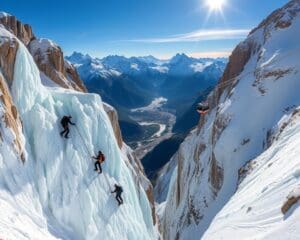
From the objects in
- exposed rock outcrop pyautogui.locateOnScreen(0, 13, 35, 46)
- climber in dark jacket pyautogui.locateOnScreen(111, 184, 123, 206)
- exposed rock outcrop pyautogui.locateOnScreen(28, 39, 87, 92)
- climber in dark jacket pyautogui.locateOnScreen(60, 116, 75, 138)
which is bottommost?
climber in dark jacket pyautogui.locateOnScreen(111, 184, 123, 206)

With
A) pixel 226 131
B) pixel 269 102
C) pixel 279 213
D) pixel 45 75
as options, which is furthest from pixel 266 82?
pixel 279 213

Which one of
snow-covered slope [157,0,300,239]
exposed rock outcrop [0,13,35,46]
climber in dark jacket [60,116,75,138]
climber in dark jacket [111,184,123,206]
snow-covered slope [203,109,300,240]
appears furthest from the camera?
snow-covered slope [157,0,300,239]

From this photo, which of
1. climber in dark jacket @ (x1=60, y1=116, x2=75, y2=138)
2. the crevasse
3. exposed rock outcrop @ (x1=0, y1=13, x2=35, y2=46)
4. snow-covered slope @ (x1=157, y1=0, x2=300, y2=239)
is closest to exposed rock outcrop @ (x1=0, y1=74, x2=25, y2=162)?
the crevasse

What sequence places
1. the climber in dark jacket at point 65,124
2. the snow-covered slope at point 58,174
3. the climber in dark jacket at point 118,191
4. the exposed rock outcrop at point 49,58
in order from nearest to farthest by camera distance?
the snow-covered slope at point 58,174 → the climber in dark jacket at point 65,124 → the climber in dark jacket at point 118,191 → the exposed rock outcrop at point 49,58

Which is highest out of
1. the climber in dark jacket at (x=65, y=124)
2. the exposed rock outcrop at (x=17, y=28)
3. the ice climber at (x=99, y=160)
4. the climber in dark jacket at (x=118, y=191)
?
the exposed rock outcrop at (x=17, y=28)

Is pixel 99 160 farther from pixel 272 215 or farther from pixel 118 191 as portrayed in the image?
pixel 272 215

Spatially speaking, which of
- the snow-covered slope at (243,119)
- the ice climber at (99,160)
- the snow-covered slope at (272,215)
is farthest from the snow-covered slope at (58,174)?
the snow-covered slope at (243,119)

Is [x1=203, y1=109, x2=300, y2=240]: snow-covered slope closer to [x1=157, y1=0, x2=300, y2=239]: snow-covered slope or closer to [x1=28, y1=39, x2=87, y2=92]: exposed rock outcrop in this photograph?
[x1=157, y1=0, x2=300, y2=239]: snow-covered slope

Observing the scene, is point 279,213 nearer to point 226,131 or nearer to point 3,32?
point 3,32

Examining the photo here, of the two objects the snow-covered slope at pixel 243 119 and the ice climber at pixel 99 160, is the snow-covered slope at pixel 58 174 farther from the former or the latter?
the snow-covered slope at pixel 243 119

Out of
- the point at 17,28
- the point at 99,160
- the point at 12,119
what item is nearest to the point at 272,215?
the point at 99,160

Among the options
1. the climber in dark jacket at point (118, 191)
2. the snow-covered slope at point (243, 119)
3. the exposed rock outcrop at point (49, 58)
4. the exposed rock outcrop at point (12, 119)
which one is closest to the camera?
the exposed rock outcrop at point (12, 119)
